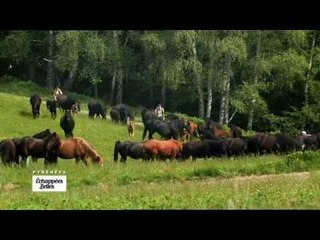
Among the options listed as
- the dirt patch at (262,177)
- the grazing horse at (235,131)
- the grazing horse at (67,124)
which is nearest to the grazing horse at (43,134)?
the grazing horse at (67,124)

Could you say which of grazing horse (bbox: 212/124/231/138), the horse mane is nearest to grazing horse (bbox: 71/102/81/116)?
the horse mane

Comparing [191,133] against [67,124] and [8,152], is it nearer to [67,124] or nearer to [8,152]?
[67,124]

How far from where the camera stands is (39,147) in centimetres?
1255

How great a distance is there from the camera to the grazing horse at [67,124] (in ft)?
41.0

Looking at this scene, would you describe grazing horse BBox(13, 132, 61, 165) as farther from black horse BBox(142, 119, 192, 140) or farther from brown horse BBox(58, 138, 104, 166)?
black horse BBox(142, 119, 192, 140)

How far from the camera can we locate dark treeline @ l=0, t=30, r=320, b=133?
12.5m

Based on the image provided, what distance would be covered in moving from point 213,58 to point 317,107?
2440 mm

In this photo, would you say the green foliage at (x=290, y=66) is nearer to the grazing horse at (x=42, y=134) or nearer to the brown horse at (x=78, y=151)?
the brown horse at (x=78, y=151)

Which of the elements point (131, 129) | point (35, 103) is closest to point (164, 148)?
point (131, 129)

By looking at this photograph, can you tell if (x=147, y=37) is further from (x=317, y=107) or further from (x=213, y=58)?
(x=317, y=107)

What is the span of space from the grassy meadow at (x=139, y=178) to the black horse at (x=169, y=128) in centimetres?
28

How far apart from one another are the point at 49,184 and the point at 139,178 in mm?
2282

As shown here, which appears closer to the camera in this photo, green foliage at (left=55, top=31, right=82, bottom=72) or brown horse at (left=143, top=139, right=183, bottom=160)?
green foliage at (left=55, top=31, right=82, bottom=72)
